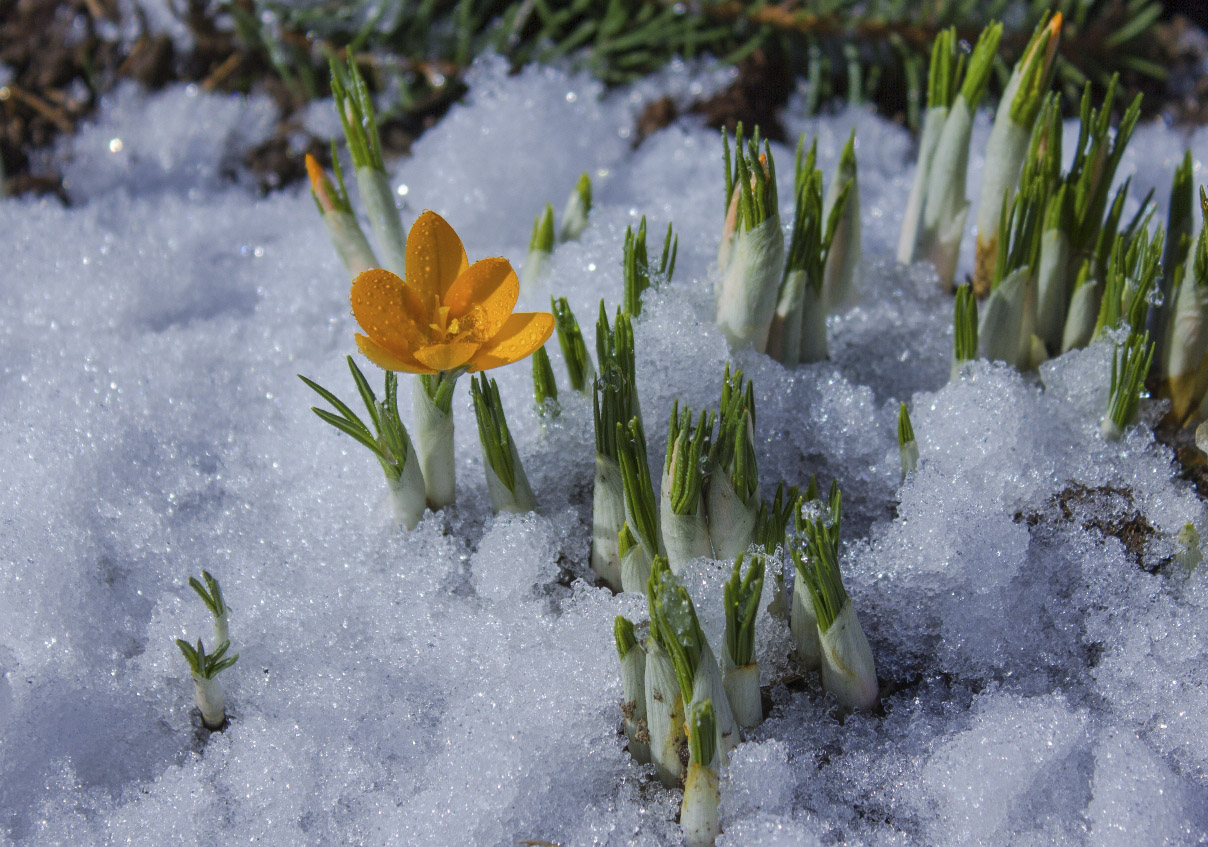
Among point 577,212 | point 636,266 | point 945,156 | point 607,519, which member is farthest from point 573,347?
point 945,156

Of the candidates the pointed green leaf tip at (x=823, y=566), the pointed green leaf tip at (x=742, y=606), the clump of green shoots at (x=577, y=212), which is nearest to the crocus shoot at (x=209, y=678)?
the pointed green leaf tip at (x=742, y=606)

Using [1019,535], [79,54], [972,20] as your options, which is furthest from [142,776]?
[972,20]

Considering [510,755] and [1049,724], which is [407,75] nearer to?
[510,755]

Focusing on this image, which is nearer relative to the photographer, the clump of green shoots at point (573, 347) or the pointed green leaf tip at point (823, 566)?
the pointed green leaf tip at point (823, 566)

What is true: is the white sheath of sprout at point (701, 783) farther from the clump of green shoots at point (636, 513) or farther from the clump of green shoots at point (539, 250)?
the clump of green shoots at point (539, 250)

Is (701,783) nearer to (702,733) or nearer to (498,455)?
(702,733)

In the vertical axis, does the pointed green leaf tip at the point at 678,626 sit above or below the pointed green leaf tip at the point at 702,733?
above

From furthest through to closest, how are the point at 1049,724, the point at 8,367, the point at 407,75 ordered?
the point at 407,75, the point at 8,367, the point at 1049,724
